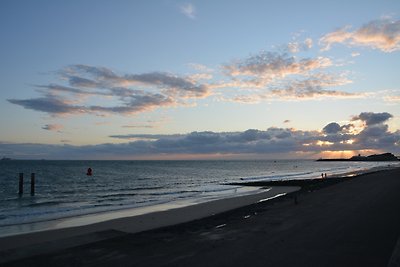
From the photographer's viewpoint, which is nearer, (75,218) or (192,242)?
(192,242)

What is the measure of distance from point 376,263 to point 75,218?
719 inches

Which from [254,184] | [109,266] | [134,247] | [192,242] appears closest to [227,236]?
[192,242]

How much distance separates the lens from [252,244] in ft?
43.1

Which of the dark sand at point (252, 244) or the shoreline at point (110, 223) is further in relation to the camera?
the shoreline at point (110, 223)

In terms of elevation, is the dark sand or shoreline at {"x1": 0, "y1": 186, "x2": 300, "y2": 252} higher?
the dark sand

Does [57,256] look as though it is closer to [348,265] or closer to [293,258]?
[293,258]

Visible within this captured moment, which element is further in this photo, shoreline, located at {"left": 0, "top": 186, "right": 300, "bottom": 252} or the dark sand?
shoreline, located at {"left": 0, "top": 186, "right": 300, "bottom": 252}

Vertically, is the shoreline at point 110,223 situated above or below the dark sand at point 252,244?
below

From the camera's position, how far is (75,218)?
75.0 ft

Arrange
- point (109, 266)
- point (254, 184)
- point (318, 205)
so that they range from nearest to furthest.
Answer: point (109, 266) < point (318, 205) < point (254, 184)

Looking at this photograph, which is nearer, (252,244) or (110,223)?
(252,244)

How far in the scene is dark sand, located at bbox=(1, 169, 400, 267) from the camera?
1102cm

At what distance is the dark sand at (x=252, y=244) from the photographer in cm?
1102

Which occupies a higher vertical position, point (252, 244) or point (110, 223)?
point (252, 244)
